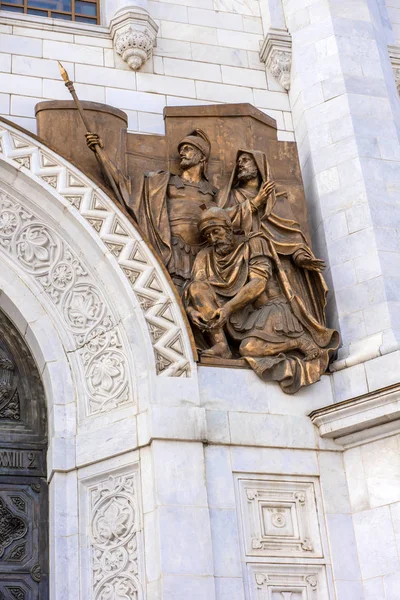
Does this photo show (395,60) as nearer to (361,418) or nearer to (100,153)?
(100,153)

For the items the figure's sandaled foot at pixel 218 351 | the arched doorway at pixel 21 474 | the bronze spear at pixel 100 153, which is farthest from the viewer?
the bronze spear at pixel 100 153

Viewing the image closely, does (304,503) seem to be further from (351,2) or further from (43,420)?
(351,2)

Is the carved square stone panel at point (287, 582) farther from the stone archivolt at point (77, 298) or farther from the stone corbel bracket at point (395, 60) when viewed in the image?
the stone corbel bracket at point (395, 60)

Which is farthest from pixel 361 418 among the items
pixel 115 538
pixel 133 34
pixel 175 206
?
pixel 133 34

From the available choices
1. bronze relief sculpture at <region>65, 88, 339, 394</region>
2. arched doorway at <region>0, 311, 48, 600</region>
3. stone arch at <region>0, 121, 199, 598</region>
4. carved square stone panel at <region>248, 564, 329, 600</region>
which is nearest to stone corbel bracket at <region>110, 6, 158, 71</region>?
bronze relief sculpture at <region>65, 88, 339, 394</region>

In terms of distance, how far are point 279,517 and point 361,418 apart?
123 centimetres

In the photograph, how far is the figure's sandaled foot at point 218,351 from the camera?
10.2m

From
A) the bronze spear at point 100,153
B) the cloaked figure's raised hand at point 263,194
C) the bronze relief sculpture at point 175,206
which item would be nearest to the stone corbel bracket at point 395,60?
the cloaked figure's raised hand at point 263,194

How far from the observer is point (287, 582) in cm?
937

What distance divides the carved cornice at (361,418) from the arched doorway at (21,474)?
2.78m

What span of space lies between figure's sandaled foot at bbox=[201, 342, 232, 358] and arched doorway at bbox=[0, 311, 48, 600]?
1770 millimetres

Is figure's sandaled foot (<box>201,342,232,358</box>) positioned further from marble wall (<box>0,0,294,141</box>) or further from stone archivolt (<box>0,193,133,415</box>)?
marble wall (<box>0,0,294,141</box>)

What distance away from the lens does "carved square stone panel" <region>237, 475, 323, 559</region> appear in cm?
950

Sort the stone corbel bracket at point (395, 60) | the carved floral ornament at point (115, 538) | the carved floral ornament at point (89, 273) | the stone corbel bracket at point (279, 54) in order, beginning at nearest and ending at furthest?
the carved floral ornament at point (115, 538)
the carved floral ornament at point (89, 273)
the stone corbel bracket at point (279, 54)
the stone corbel bracket at point (395, 60)
